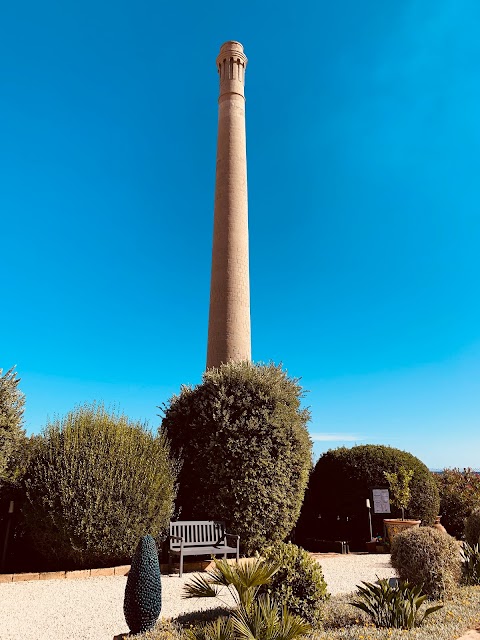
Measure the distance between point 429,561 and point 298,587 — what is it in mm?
2531

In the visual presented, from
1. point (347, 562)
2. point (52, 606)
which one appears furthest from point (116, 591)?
point (347, 562)

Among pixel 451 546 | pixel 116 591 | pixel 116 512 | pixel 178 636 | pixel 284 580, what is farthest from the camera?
pixel 116 512

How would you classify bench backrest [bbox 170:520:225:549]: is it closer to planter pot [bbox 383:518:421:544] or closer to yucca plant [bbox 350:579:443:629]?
yucca plant [bbox 350:579:443:629]

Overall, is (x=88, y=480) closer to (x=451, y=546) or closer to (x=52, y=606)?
(x=52, y=606)

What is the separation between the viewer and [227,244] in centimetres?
2008

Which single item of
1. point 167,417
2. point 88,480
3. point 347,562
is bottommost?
point 347,562

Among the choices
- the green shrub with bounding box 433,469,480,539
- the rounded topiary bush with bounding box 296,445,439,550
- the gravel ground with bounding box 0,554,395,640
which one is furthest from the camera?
the green shrub with bounding box 433,469,480,539

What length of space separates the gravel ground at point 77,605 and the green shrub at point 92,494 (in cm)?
74

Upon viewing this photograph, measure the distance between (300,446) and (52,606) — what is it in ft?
22.3

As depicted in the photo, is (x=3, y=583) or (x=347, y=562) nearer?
(x=3, y=583)

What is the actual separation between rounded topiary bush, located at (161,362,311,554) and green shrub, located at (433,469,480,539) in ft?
25.4

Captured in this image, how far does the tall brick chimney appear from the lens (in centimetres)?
1883

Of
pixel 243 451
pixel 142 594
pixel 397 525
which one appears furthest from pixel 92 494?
pixel 397 525

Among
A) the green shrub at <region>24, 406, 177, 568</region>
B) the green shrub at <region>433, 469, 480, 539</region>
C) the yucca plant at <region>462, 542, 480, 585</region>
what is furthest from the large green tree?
the green shrub at <region>433, 469, 480, 539</region>
